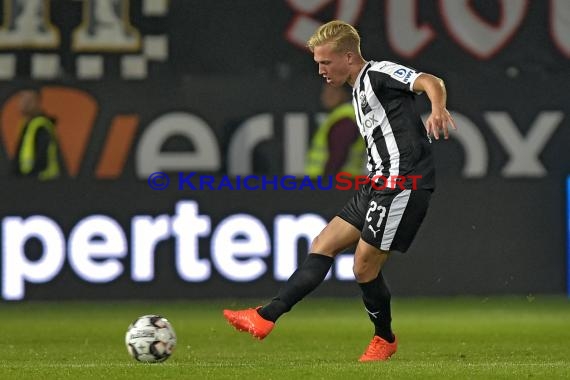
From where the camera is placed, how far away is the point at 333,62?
7.53 m

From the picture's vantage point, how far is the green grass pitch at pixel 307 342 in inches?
281

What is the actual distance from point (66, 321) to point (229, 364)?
3902 millimetres

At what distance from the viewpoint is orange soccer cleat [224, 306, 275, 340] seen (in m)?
7.36

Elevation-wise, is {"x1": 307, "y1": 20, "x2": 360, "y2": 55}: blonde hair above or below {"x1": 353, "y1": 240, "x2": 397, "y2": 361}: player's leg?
above

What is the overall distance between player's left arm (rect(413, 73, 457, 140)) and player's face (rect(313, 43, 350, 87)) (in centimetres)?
45

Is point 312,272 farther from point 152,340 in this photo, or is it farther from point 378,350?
point 152,340

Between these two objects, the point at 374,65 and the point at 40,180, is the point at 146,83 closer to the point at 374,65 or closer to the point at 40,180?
the point at 40,180

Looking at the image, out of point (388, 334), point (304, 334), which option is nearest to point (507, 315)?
point (304, 334)

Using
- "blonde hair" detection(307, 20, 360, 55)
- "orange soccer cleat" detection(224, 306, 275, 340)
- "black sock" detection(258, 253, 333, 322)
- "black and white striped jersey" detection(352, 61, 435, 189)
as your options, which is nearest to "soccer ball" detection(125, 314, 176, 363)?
"orange soccer cleat" detection(224, 306, 275, 340)

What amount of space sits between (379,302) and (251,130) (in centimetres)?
538

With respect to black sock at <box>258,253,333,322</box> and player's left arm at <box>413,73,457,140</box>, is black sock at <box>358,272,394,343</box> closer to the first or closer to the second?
black sock at <box>258,253,333,322</box>

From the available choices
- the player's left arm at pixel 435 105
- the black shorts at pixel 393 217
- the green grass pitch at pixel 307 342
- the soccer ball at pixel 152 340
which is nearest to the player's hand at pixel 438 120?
the player's left arm at pixel 435 105

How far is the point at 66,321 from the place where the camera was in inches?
443

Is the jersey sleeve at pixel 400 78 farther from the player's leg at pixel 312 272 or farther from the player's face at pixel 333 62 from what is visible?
the player's leg at pixel 312 272
